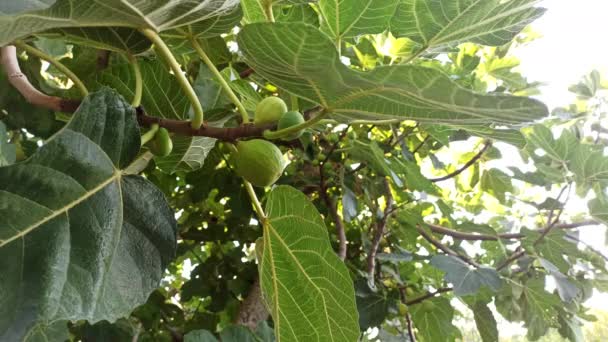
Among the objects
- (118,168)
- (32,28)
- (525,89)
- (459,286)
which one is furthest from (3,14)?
(525,89)

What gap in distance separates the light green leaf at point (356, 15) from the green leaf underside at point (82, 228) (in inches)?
12.5

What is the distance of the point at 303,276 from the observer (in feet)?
2.45

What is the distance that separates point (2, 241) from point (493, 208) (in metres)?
2.35

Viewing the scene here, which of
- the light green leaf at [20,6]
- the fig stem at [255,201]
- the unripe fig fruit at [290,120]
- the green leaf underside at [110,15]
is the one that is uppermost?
the light green leaf at [20,6]

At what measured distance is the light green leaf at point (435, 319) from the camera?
1533mm

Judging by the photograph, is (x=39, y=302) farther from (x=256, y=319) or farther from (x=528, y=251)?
(x=528, y=251)

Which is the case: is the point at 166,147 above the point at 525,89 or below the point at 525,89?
above

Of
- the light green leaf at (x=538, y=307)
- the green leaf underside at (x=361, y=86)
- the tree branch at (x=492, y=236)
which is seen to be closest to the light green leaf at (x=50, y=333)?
the green leaf underside at (x=361, y=86)

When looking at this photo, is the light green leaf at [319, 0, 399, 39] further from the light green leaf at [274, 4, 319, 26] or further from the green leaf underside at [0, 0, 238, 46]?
the green leaf underside at [0, 0, 238, 46]

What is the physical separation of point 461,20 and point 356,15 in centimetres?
14

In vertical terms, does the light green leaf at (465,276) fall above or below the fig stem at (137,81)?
below

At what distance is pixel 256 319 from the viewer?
144 centimetres

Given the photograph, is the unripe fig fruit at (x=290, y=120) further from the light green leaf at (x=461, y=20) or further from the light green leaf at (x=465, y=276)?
the light green leaf at (x=465, y=276)

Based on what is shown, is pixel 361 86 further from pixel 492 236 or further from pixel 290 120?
pixel 492 236
